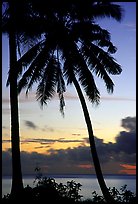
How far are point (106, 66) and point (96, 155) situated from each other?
3526 millimetres

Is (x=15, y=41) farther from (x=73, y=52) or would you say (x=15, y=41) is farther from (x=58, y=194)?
(x=58, y=194)

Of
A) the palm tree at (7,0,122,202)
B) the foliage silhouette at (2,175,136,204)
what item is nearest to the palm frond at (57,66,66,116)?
the palm tree at (7,0,122,202)

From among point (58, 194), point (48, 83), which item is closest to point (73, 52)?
point (48, 83)

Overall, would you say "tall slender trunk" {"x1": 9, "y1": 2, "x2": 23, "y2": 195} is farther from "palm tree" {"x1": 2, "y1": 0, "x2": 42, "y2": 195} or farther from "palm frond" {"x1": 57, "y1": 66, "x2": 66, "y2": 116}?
"palm frond" {"x1": 57, "y1": 66, "x2": 66, "y2": 116}

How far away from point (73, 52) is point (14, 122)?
3531 millimetres

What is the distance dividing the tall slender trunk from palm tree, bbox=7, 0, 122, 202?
0.52 meters

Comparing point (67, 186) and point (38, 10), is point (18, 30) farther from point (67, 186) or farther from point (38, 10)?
point (67, 186)

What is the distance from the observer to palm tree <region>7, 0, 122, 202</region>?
14844 mm

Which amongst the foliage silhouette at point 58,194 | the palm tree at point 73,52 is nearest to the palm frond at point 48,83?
the palm tree at point 73,52

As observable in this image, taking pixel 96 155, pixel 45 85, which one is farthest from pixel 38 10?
pixel 96 155

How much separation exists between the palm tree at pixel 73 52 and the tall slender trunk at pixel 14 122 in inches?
20.5

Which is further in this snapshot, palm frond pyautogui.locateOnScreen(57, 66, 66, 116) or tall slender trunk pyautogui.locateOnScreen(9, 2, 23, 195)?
palm frond pyautogui.locateOnScreen(57, 66, 66, 116)

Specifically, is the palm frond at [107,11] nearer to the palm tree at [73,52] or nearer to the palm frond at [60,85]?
the palm tree at [73,52]

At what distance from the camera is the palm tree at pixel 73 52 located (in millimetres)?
14844
